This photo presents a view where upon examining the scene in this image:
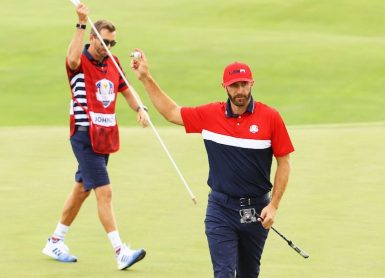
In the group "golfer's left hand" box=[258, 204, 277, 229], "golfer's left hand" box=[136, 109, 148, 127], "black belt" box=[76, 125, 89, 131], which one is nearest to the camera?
"golfer's left hand" box=[258, 204, 277, 229]

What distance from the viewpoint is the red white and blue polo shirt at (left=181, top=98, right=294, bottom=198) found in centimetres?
827

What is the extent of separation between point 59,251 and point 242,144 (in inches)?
125

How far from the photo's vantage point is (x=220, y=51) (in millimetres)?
34469

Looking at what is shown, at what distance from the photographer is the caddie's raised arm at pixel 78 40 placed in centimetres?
980

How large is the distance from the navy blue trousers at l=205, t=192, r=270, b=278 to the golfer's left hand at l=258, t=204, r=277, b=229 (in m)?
0.16

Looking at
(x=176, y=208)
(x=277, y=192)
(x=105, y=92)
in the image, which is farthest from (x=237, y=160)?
(x=176, y=208)

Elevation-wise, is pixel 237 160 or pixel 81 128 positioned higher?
pixel 237 160

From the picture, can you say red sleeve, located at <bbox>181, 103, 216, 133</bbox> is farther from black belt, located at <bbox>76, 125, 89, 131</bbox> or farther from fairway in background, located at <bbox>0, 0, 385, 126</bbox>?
fairway in background, located at <bbox>0, 0, 385, 126</bbox>

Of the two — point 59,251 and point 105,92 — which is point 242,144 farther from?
point 59,251

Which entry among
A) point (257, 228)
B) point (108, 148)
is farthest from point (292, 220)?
point (257, 228)

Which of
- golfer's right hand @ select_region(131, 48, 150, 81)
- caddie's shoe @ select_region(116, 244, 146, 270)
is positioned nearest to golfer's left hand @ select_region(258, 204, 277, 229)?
golfer's right hand @ select_region(131, 48, 150, 81)

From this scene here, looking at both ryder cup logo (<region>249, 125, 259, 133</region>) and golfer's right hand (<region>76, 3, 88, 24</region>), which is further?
golfer's right hand (<region>76, 3, 88, 24</region>)

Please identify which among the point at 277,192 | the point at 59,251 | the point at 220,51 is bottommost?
the point at 220,51

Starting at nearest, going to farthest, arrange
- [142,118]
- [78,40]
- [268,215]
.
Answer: [268,215], [78,40], [142,118]
